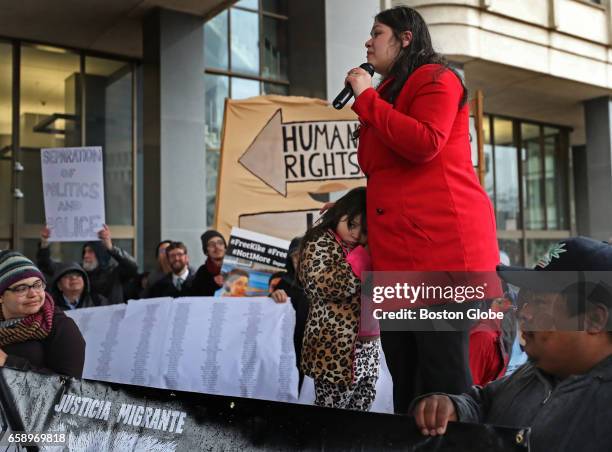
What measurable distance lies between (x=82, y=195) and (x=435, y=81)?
497 cm

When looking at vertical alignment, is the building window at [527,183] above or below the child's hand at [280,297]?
Answer: above

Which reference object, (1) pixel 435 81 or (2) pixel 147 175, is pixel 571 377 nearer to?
(1) pixel 435 81

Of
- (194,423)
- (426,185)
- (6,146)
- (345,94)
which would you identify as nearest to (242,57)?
(6,146)

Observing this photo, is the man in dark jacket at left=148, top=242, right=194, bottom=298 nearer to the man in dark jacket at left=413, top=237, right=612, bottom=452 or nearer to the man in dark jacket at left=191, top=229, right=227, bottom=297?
the man in dark jacket at left=191, top=229, right=227, bottom=297

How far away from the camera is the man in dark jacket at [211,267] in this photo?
636cm

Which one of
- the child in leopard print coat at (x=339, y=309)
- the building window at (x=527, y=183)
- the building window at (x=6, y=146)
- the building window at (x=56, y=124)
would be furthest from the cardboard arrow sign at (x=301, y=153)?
the building window at (x=527, y=183)

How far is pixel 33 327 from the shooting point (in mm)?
3801

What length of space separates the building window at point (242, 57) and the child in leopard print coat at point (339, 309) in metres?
8.81

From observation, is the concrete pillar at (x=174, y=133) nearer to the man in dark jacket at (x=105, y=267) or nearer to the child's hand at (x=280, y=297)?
the man in dark jacket at (x=105, y=267)

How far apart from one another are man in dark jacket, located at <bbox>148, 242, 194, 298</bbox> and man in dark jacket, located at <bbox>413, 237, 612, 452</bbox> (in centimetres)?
509

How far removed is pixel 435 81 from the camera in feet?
7.66

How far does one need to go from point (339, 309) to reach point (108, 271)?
4.97 meters

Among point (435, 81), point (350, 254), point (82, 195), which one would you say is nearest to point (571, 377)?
point (435, 81)

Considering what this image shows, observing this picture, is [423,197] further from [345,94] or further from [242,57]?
[242,57]
